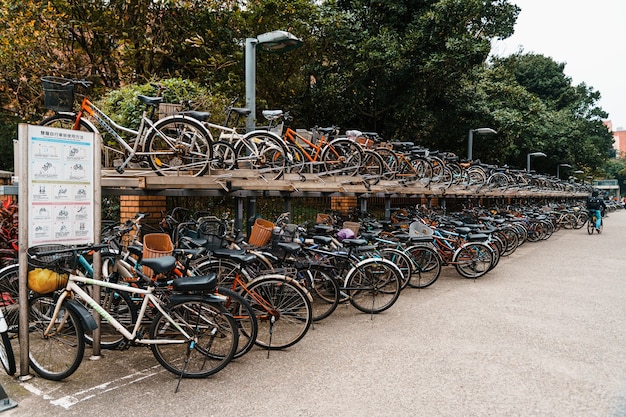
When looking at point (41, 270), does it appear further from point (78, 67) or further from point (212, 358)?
point (78, 67)

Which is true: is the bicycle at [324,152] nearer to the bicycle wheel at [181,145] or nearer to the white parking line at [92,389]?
the bicycle wheel at [181,145]

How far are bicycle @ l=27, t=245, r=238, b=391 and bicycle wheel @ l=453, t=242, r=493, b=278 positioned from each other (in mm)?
5724

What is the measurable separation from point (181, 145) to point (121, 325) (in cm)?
217

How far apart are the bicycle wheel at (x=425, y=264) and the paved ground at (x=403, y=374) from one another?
3.63 feet

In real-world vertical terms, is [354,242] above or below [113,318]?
above

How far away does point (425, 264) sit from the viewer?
7711 mm

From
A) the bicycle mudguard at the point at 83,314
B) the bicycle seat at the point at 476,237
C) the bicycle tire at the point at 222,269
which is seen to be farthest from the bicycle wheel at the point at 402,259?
the bicycle mudguard at the point at 83,314

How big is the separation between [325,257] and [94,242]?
2.83 meters

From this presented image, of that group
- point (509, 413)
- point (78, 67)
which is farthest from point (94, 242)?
point (78, 67)

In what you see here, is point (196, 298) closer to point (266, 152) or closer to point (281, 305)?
point (281, 305)

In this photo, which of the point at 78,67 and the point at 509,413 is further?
the point at 78,67

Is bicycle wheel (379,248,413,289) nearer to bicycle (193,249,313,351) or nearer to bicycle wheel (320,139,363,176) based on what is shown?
bicycle wheel (320,139,363,176)

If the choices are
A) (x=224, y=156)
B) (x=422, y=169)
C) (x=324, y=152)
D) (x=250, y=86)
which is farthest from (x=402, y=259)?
(x=422, y=169)

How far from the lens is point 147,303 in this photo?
3.86 meters
